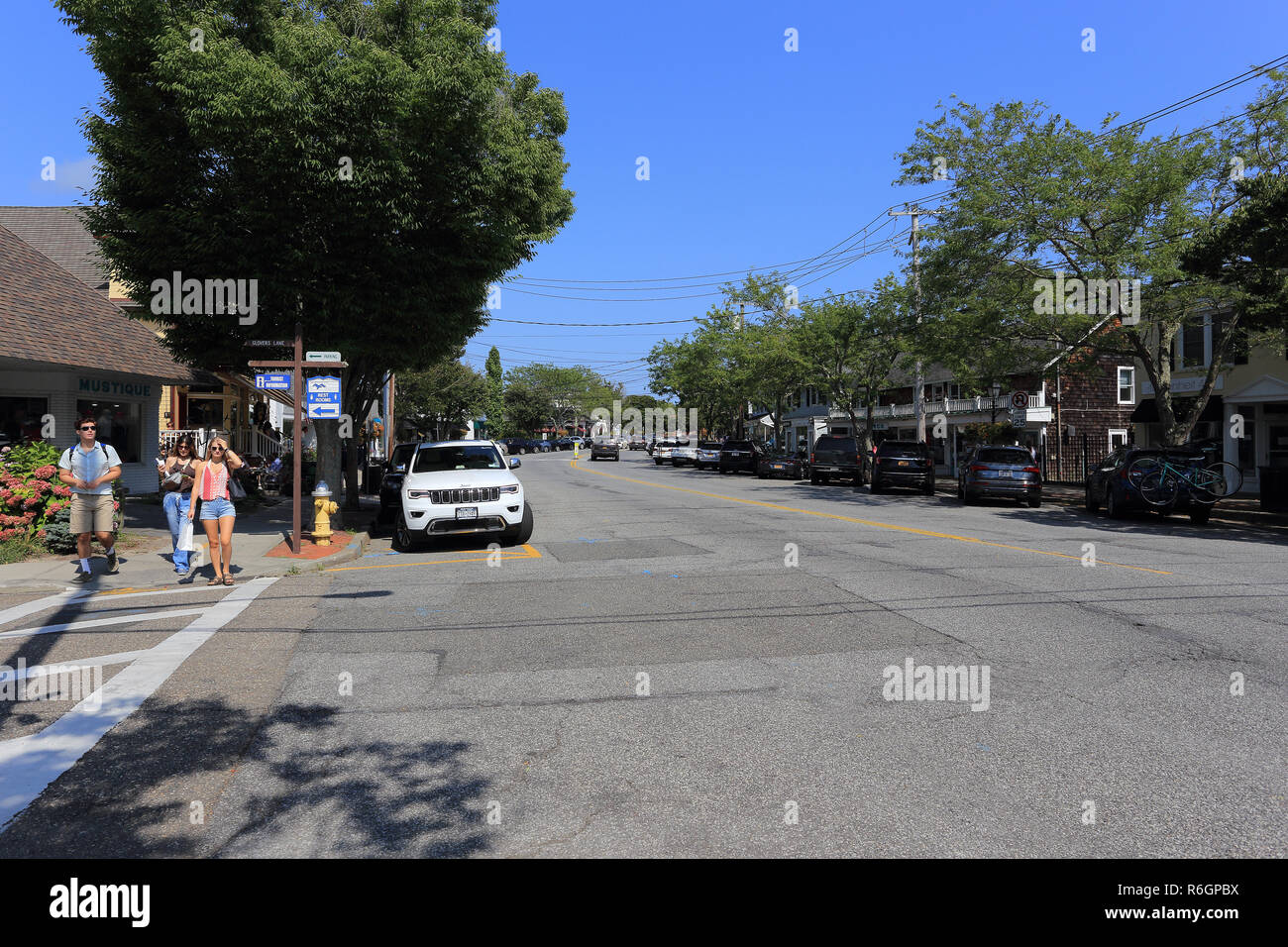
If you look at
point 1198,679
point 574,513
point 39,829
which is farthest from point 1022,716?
point 574,513

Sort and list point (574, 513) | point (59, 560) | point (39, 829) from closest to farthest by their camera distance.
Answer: point (39, 829), point (59, 560), point (574, 513)

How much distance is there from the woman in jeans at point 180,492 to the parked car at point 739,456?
1432 inches

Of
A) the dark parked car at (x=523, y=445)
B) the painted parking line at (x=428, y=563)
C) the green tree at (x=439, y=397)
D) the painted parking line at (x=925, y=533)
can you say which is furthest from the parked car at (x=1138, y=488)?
the dark parked car at (x=523, y=445)

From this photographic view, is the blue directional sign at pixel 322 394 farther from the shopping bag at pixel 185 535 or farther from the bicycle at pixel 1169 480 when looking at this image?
the bicycle at pixel 1169 480

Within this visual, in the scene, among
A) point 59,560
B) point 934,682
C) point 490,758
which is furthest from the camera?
point 59,560

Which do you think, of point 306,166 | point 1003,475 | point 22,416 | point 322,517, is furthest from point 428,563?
point 1003,475

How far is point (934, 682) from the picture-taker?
578 centimetres

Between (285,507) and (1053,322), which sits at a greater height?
(1053,322)

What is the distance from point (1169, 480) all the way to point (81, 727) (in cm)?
1984

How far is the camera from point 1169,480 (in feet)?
59.9

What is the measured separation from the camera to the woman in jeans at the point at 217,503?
401 inches
